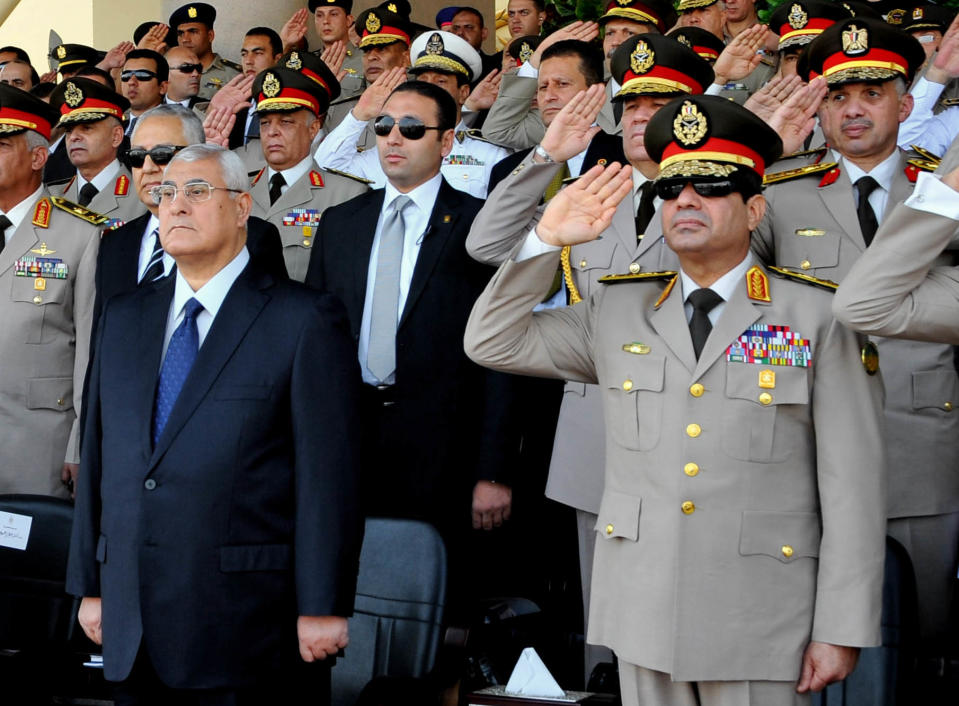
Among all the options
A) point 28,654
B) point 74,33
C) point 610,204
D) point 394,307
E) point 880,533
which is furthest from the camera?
point 74,33

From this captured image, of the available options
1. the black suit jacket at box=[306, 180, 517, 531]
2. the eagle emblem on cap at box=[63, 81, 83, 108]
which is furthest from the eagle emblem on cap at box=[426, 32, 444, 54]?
→ the black suit jacket at box=[306, 180, 517, 531]

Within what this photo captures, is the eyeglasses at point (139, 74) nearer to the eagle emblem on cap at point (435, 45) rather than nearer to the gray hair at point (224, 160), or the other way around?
the eagle emblem on cap at point (435, 45)

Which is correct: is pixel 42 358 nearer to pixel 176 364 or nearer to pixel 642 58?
pixel 176 364

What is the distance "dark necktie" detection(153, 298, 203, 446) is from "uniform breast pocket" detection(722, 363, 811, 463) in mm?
1203

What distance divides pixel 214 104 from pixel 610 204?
413 cm

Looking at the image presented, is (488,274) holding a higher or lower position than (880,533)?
higher

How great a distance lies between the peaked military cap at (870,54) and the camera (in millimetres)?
3865

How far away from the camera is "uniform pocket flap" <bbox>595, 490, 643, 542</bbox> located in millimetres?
2887

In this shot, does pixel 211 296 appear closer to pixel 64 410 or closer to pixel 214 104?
pixel 64 410

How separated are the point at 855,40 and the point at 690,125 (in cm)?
116

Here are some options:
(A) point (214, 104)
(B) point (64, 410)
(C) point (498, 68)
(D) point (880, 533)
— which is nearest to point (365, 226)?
(B) point (64, 410)

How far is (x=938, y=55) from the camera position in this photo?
4.96 metres

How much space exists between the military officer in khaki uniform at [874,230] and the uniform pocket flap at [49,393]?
245cm

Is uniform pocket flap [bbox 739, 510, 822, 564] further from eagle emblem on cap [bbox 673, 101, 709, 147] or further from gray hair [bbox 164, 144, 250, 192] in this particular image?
gray hair [bbox 164, 144, 250, 192]
